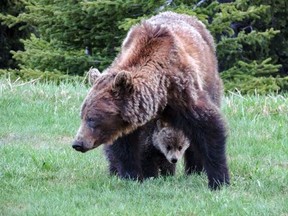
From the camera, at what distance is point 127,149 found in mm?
7234

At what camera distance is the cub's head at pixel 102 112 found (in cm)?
665

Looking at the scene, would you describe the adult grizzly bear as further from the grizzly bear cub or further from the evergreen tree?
the evergreen tree

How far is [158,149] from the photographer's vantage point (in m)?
7.76

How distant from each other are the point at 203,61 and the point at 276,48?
1316 cm

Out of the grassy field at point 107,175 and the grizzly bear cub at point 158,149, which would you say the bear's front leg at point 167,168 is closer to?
the grizzly bear cub at point 158,149

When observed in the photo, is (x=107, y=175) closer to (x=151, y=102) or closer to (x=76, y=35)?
(x=151, y=102)

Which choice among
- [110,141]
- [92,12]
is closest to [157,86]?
[110,141]

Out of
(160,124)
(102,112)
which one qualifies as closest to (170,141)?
(160,124)

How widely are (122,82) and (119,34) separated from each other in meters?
10.6

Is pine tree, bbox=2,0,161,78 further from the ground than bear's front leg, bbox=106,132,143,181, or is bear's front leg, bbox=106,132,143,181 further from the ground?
bear's front leg, bbox=106,132,143,181

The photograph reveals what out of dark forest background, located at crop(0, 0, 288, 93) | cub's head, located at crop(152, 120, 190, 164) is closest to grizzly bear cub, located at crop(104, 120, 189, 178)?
cub's head, located at crop(152, 120, 190, 164)

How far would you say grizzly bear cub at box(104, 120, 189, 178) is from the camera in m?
7.46

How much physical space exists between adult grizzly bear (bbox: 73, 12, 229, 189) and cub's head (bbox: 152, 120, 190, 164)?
0.24 metres

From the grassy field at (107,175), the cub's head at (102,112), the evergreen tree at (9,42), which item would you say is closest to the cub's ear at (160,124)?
the grassy field at (107,175)
